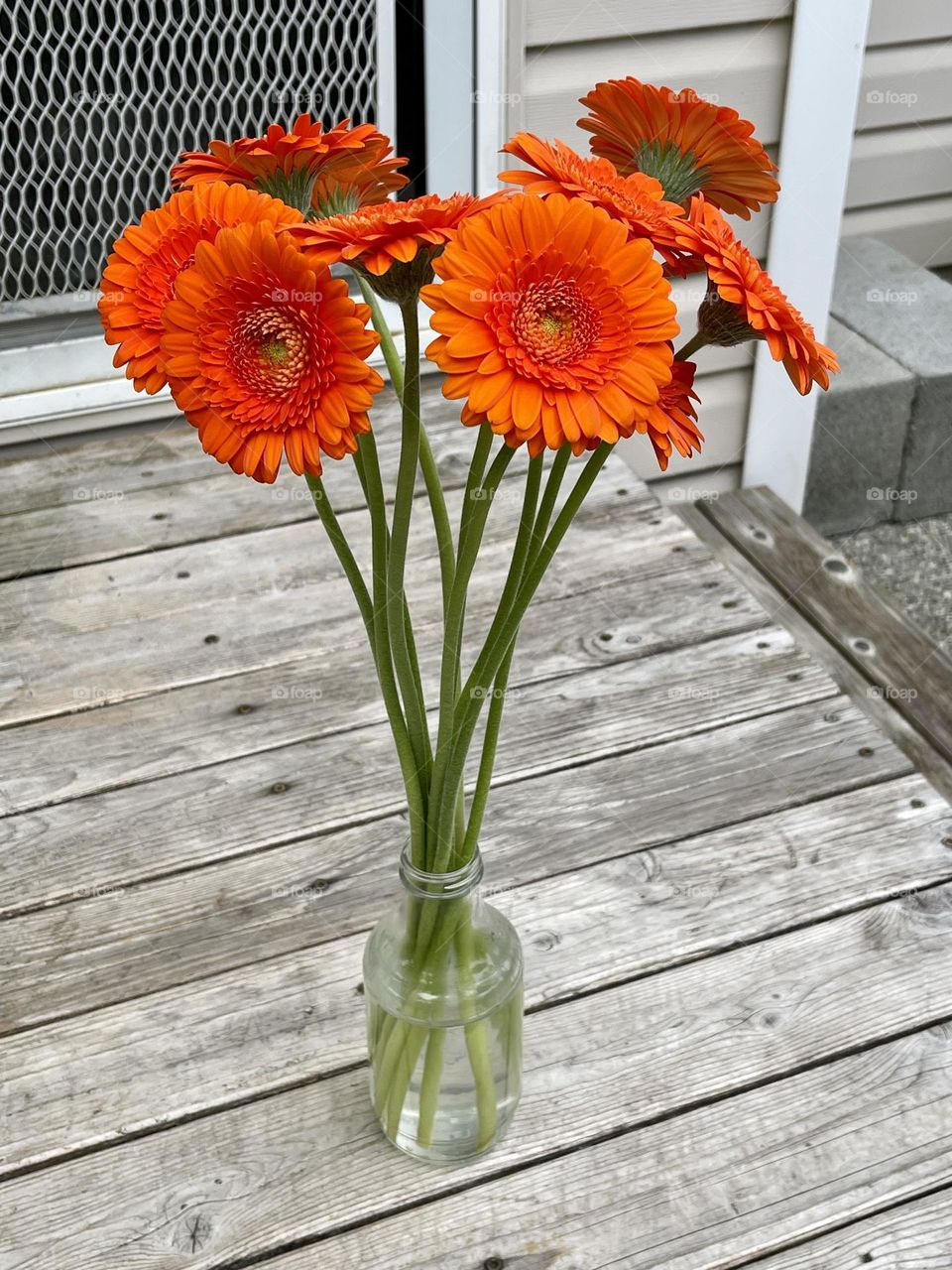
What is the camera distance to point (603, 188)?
2.00 feet

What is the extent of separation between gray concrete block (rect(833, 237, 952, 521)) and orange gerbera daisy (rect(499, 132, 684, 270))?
2027mm

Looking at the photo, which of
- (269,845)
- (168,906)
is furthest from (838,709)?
(168,906)

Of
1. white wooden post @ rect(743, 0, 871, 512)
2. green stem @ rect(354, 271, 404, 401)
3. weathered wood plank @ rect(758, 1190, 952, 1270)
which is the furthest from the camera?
white wooden post @ rect(743, 0, 871, 512)

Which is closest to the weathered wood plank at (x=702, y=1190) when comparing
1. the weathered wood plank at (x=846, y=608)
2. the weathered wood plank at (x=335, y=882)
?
the weathered wood plank at (x=335, y=882)

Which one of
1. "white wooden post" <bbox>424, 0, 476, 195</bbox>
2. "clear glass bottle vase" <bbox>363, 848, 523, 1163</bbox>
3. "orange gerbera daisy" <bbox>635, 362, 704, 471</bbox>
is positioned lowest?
"clear glass bottle vase" <bbox>363, 848, 523, 1163</bbox>

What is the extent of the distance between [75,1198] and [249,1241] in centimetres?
13

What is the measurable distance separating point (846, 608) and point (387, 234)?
1.36 meters

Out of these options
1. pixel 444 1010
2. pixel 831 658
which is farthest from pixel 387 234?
pixel 831 658

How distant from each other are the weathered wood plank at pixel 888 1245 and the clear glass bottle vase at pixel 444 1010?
0.23m

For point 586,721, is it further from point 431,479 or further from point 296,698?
point 431,479


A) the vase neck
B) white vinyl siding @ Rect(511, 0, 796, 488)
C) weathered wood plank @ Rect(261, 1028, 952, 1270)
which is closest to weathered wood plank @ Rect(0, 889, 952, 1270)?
weathered wood plank @ Rect(261, 1028, 952, 1270)

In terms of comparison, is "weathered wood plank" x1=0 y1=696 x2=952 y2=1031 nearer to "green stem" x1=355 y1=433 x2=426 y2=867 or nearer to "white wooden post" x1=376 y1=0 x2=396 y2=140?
"green stem" x1=355 y1=433 x2=426 y2=867

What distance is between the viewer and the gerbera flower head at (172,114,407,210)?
2.21 ft

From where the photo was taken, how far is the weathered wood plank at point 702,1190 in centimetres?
94
